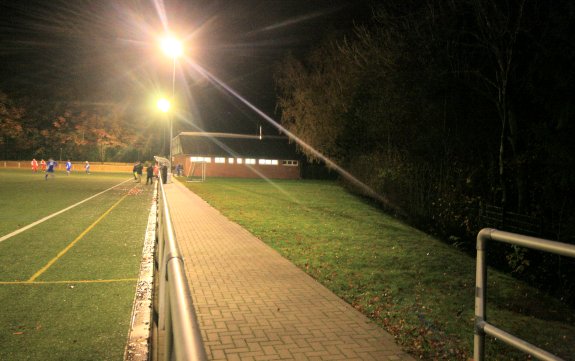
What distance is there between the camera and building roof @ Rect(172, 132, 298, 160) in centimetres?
5144

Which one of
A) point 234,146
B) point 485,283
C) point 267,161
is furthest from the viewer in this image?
point 234,146

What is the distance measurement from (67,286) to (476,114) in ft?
40.0

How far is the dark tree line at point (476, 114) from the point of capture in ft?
30.7

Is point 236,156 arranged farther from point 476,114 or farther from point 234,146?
point 476,114

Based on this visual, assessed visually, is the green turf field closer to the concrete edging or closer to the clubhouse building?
the concrete edging

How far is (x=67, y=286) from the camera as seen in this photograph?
632cm

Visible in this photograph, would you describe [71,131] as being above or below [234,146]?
above

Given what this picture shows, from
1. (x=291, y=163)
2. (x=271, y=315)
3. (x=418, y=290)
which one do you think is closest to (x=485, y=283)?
(x=271, y=315)

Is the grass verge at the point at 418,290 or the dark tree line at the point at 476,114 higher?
the dark tree line at the point at 476,114

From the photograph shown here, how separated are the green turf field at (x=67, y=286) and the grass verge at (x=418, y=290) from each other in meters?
3.07

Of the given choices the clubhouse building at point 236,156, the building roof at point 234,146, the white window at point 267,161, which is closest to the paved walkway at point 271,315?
the clubhouse building at point 236,156

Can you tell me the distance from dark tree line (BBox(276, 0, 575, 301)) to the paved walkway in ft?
18.6

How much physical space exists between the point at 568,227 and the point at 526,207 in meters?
2.05

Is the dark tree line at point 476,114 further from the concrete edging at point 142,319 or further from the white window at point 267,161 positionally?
the white window at point 267,161
